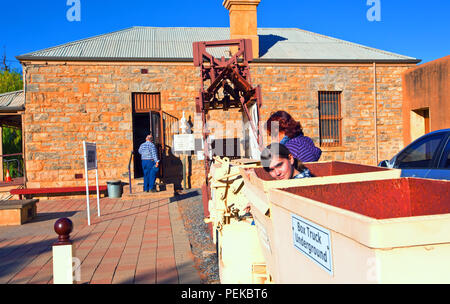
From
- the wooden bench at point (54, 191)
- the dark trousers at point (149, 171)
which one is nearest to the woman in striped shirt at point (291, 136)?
the dark trousers at point (149, 171)

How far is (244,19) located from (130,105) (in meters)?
5.15

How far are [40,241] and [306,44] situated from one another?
12.6 meters

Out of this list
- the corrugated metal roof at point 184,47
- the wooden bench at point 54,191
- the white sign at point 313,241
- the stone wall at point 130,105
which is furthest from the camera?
the corrugated metal roof at point 184,47

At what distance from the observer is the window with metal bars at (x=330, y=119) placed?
539 inches

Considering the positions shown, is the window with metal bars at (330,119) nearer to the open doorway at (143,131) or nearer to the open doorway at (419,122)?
the open doorway at (419,122)

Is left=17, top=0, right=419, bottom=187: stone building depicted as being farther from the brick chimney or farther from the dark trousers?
the dark trousers

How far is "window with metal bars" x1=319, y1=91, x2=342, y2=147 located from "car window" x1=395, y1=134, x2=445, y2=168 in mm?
8535

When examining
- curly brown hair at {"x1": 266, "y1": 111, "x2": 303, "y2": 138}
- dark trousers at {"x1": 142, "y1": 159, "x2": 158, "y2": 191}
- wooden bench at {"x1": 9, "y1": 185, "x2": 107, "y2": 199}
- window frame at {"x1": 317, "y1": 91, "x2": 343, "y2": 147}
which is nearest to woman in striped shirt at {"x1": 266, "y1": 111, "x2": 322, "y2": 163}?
curly brown hair at {"x1": 266, "y1": 111, "x2": 303, "y2": 138}

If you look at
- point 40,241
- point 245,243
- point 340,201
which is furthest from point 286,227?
point 40,241

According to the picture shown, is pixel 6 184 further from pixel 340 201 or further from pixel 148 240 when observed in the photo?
pixel 340 201

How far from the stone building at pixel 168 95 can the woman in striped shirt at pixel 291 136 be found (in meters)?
8.27

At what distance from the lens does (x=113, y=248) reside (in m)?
5.55

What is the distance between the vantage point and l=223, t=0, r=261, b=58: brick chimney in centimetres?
1320

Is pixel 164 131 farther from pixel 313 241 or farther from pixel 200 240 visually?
pixel 313 241
